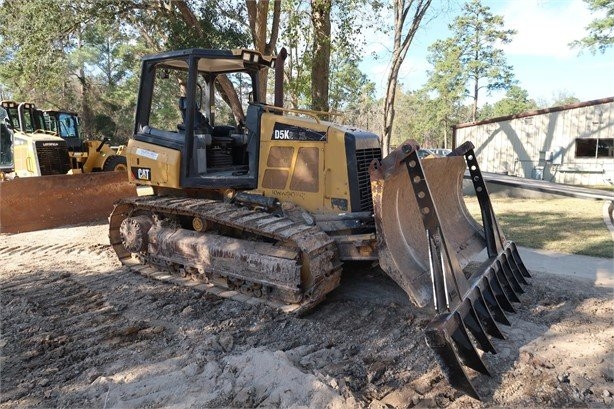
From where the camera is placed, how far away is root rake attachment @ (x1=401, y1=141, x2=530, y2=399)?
3.05 meters

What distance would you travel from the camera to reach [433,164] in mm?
4719

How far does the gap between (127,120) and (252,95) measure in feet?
116

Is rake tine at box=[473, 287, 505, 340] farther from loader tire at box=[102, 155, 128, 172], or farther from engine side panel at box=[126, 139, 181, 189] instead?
loader tire at box=[102, 155, 128, 172]

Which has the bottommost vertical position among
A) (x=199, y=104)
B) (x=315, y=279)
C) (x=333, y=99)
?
(x=315, y=279)

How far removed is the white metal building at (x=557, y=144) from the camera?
18375 millimetres

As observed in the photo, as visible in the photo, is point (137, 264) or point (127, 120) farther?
point (127, 120)

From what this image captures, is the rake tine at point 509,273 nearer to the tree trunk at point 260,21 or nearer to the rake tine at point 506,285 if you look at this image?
the rake tine at point 506,285

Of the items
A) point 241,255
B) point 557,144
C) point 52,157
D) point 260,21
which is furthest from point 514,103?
point 241,255

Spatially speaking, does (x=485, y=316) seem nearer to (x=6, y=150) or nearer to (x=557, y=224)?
(x=557, y=224)

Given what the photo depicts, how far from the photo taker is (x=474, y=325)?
3537 millimetres

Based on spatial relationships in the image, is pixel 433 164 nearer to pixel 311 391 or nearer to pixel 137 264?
pixel 311 391

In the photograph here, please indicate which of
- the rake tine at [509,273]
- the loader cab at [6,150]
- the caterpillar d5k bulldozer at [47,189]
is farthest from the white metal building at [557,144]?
the loader cab at [6,150]

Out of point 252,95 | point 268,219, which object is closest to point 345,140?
point 268,219

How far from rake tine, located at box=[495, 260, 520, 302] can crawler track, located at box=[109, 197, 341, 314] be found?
1736mm
